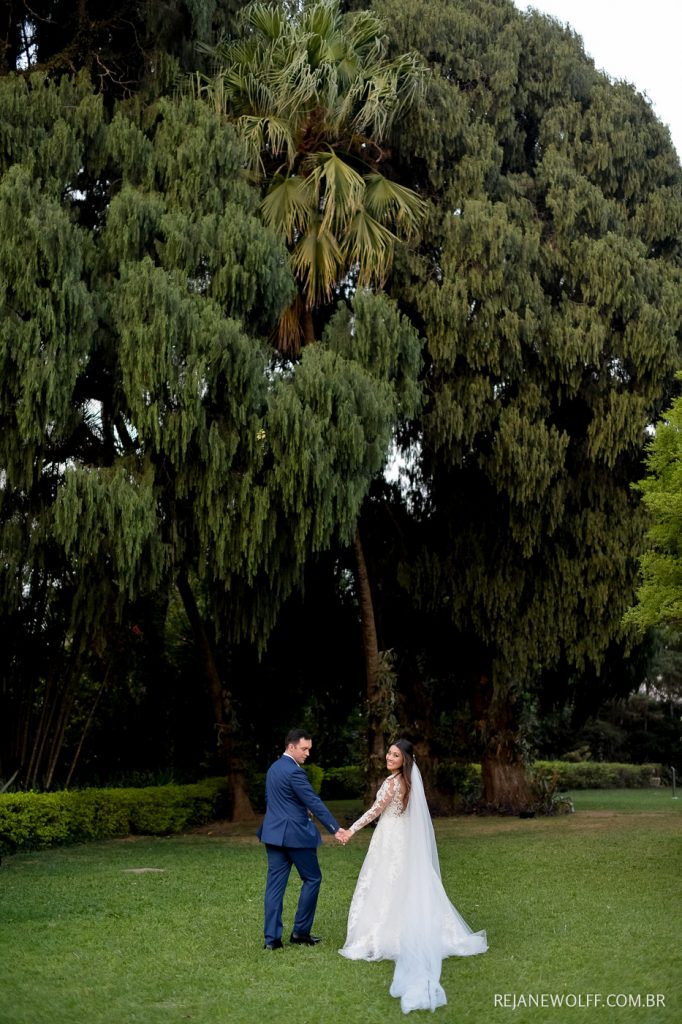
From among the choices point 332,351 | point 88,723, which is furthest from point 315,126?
point 88,723

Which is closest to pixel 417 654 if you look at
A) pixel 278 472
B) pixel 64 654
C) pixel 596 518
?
pixel 596 518

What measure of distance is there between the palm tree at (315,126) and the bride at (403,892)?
9087 millimetres

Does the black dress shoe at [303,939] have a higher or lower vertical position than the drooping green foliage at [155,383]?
lower

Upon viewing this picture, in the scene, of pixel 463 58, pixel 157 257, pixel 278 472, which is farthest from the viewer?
pixel 463 58

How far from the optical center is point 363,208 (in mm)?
15172

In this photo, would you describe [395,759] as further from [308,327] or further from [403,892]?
[308,327]

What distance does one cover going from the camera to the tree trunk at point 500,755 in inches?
746

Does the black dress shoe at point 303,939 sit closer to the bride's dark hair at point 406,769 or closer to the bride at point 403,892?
the bride at point 403,892

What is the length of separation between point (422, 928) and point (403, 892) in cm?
49

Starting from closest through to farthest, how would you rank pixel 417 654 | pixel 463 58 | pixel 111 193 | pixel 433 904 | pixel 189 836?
pixel 433 904 < pixel 111 193 < pixel 189 836 < pixel 463 58 < pixel 417 654

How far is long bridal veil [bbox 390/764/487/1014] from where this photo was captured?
594cm

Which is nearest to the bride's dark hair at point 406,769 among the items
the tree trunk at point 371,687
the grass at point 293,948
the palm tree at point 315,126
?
the grass at point 293,948

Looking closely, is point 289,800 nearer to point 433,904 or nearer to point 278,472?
point 433,904

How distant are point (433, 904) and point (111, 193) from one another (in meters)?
10.7
